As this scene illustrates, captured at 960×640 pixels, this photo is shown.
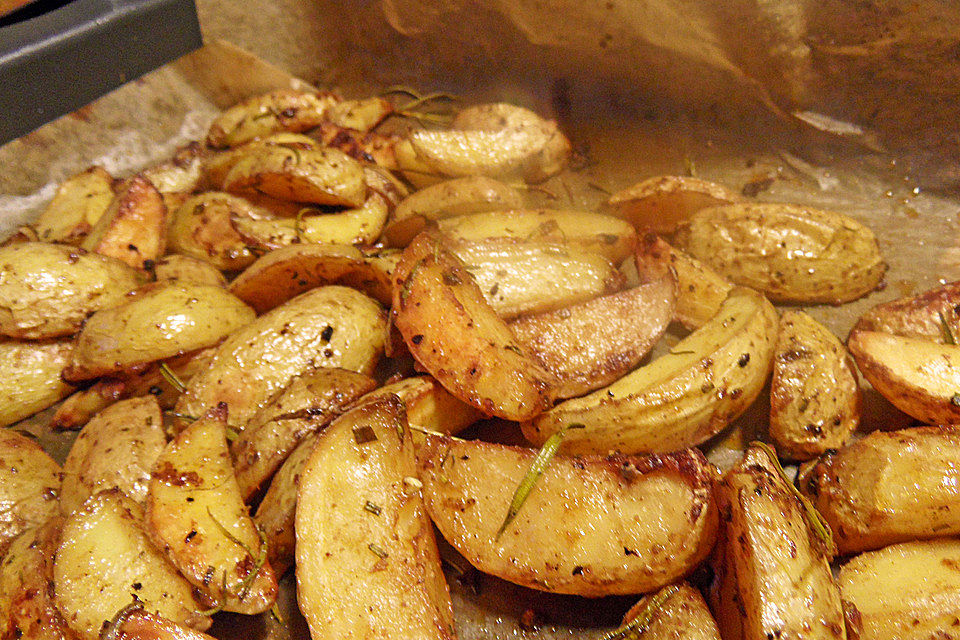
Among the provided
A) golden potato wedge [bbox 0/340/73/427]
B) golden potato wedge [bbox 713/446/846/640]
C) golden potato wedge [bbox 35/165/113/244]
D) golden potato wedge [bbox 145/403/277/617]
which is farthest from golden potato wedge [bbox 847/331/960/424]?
golden potato wedge [bbox 35/165/113/244]

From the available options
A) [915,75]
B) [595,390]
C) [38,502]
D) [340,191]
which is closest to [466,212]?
[340,191]

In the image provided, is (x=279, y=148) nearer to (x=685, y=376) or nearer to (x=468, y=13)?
(x=468, y=13)

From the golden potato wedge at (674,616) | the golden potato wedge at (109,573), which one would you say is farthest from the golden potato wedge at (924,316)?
the golden potato wedge at (109,573)

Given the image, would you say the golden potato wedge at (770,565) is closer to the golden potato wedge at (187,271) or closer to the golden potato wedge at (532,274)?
the golden potato wedge at (532,274)

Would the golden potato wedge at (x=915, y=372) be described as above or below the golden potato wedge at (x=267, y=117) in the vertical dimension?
below

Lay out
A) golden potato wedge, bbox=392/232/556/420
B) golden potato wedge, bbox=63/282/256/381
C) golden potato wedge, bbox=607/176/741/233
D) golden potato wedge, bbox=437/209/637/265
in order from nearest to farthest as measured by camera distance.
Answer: golden potato wedge, bbox=392/232/556/420
golden potato wedge, bbox=63/282/256/381
golden potato wedge, bbox=437/209/637/265
golden potato wedge, bbox=607/176/741/233

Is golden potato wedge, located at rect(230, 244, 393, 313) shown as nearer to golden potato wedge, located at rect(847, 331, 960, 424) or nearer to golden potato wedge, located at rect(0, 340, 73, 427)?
golden potato wedge, located at rect(0, 340, 73, 427)
